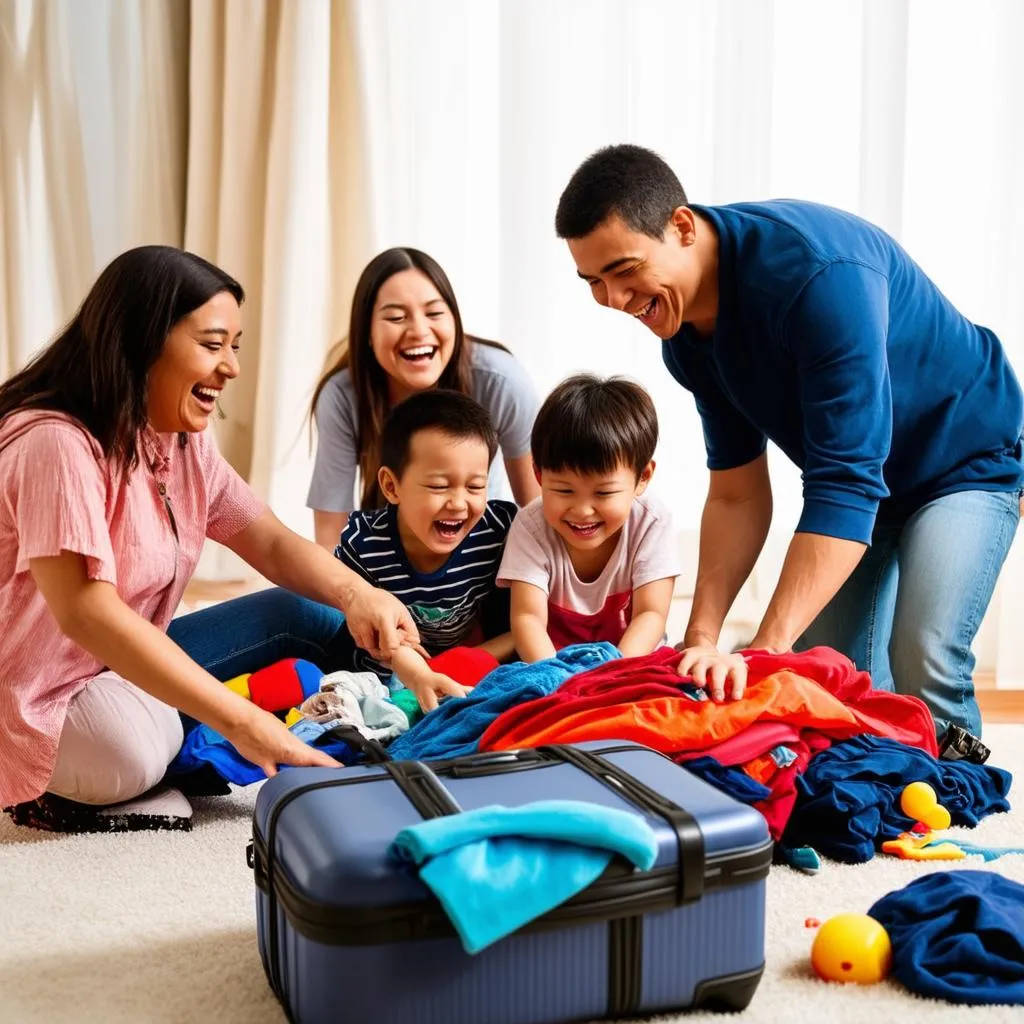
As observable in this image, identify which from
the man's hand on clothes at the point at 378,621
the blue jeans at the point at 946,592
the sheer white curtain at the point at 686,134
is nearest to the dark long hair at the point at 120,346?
the man's hand on clothes at the point at 378,621

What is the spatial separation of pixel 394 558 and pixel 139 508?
2.01 feet

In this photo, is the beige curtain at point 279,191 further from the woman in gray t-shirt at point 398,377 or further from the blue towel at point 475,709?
the blue towel at point 475,709

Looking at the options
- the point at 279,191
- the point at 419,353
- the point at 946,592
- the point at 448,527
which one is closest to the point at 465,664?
the point at 448,527

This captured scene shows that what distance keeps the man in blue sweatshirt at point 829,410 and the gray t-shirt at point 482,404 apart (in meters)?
0.52

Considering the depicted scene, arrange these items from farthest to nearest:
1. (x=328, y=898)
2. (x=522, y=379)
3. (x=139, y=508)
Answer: (x=522, y=379)
(x=139, y=508)
(x=328, y=898)

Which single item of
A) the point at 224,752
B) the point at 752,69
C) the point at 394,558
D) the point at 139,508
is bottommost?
the point at 224,752

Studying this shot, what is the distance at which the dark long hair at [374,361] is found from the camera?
264 centimetres

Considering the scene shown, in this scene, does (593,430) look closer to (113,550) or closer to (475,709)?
(475,709)

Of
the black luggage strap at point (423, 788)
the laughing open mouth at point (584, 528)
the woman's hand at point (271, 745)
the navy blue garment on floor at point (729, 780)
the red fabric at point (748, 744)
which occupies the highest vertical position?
the laughing open mouth at point (584, 528)

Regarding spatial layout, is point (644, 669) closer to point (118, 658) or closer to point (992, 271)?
point (118, 658)

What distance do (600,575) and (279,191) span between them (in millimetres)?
2054

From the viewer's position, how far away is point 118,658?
5.25 feet

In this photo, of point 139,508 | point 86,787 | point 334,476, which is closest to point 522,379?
point 334,476

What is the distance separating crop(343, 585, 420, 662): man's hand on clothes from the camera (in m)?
1.93
